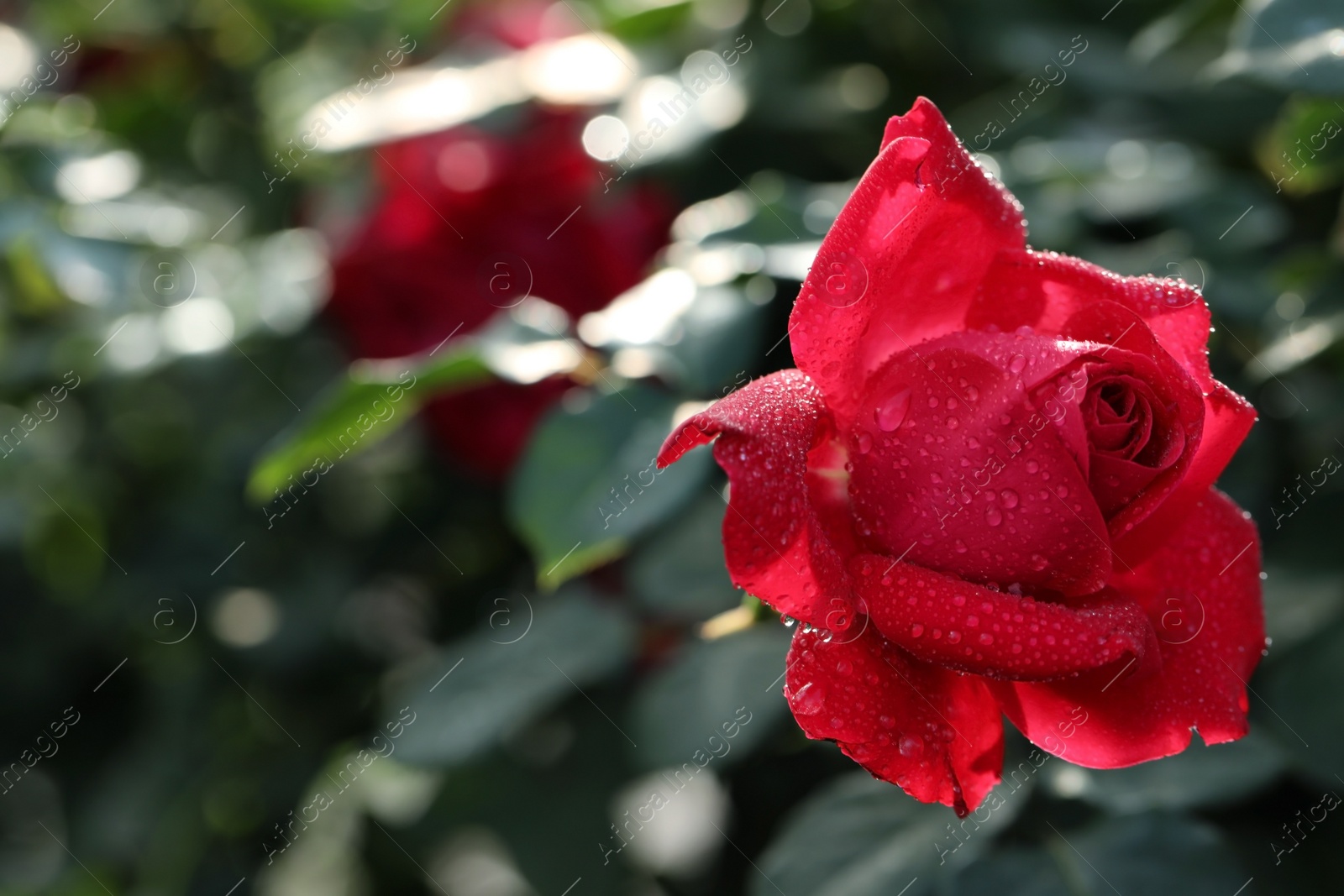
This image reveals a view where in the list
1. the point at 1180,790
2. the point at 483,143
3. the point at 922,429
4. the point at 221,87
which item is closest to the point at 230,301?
the point at 483,143

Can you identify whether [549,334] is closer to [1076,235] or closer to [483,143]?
[483,143]

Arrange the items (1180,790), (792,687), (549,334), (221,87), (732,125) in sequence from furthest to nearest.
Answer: (221,87)
(732,125)
(549,334)
(1180,790)
(792,687)

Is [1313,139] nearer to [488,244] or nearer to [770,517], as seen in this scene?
[770,517]

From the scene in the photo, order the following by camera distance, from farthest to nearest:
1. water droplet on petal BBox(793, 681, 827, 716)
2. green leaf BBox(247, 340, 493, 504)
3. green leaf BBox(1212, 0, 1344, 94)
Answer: green leaf BBox(247, 340, 493, 504) < green leaf BBox(1212, 0, 1344, 94) < water droplet on petal BBox(793, 681, 827, 716)

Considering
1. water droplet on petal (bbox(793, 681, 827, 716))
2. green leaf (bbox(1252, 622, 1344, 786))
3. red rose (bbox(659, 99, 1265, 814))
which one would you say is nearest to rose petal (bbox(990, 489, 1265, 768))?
red rose (bbox(659, 99, 1265, 814))

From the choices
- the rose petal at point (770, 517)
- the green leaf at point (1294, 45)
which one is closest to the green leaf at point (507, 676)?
the rose petal at point (770, 517)

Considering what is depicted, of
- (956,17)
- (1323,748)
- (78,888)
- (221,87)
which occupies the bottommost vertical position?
(78,888)

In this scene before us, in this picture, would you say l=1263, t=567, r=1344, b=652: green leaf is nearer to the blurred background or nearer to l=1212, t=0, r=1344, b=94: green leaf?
the blurred background
